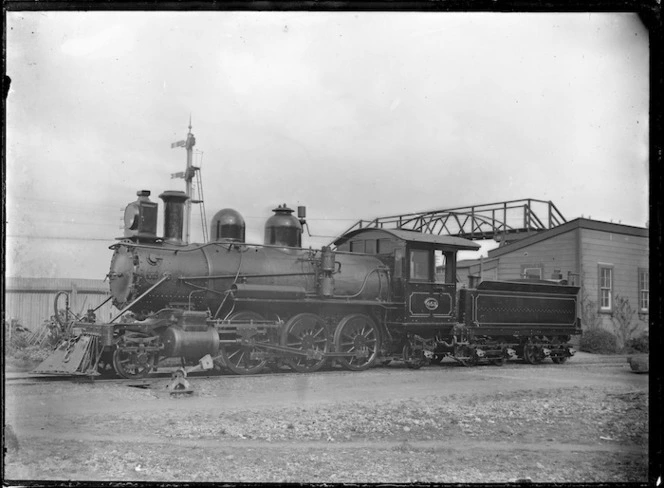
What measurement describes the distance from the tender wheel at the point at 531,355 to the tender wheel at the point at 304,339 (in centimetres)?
680

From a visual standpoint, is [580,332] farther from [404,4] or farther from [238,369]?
[404,4]

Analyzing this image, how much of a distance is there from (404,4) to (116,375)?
28.6ft

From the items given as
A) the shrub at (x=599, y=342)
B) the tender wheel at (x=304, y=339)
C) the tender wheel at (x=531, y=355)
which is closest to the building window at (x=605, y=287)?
the shrub at (x=599, y=342)

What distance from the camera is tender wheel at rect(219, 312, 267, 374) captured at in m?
11.8

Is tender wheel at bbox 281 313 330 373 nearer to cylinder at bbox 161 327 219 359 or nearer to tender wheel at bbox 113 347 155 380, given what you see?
cylinder at bbox 161 327 219 359

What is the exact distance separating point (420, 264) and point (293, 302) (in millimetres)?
3829

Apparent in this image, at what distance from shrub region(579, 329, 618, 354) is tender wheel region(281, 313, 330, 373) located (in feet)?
33.4

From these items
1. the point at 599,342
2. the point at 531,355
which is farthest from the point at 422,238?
the point at 599,342

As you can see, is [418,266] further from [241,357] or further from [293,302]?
[241,357]

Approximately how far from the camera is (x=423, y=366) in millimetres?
15148

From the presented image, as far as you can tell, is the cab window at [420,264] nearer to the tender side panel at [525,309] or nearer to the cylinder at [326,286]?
the tender side panel at [525,309]

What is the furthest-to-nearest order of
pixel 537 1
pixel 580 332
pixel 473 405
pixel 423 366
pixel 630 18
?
pixel 580 332
pixel 423 366
pixel 473 405
pixel 630 18
pixel 537 1
